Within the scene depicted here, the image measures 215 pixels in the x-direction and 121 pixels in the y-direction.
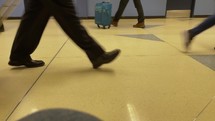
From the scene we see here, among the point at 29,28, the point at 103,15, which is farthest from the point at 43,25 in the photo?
the point at 103,15

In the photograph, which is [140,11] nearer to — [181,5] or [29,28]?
[181,5]

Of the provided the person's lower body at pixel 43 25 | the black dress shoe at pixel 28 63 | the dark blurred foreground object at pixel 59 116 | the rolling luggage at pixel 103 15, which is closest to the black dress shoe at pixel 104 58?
the person's lower body at pixel 43 25

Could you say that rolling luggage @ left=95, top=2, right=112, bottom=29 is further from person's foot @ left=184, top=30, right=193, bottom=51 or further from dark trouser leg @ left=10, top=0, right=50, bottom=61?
dark trouser leg @ left=10, top=0, right=50, bottom=61

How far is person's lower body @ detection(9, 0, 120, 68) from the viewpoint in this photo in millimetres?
1597

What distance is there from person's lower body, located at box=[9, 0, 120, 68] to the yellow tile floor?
90 mm

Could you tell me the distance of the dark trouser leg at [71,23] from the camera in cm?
158

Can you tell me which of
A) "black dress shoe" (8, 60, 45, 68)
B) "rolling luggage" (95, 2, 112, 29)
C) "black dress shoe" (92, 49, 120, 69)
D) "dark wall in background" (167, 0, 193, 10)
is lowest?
"dark wall in background" (167, 0, 193, 10)

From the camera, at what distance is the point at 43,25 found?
1.74 m

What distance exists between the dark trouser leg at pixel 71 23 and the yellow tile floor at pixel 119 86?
0.47 feet

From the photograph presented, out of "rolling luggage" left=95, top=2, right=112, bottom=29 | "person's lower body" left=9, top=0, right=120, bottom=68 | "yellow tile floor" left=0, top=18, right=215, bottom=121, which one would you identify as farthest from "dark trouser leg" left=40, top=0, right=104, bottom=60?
"rolling luggage" left=95, top=2, right=112, bottom=29

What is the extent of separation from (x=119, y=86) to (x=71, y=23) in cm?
49

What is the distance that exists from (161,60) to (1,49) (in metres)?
1.41

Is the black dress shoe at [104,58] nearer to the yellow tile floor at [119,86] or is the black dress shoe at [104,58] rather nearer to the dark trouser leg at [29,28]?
the yellow tile floor at [119,86]

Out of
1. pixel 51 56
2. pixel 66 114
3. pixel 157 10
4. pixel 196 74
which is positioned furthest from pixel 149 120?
pixel 157 10
